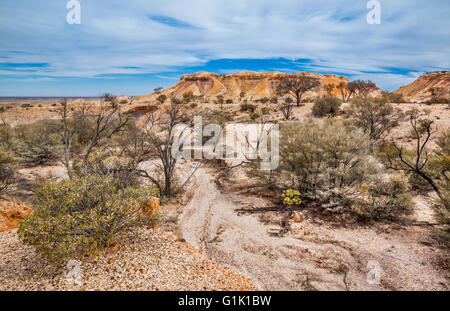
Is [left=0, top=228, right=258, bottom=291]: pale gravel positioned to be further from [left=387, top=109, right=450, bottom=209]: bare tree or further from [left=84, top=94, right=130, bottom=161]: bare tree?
[left=387, top=109, right=450, bottom=209]: bare tree

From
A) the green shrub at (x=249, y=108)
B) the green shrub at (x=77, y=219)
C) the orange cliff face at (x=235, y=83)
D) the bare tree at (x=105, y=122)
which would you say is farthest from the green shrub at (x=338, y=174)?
the orange cliff face at (x=235, y=83)

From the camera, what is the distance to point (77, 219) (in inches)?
205

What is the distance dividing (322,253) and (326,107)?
86.3ft

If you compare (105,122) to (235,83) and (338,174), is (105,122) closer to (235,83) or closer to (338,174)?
(338,174)

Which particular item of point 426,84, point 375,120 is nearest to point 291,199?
point 375,120

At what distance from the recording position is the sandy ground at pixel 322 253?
607 cm

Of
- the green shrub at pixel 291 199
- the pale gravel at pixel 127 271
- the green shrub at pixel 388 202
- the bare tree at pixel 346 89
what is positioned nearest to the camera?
the pale gravel at pixel 127 271

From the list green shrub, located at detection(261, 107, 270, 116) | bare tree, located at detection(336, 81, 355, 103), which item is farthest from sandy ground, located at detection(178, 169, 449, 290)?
bare tree, located at detection(336, 81, 355, 103)

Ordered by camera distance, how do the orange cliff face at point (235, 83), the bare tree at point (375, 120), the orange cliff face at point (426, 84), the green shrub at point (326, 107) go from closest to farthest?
the bare tree at point (375, 120) → the green shrub at point (326, 107) → the orange cliff face at point (426, 84) → the orange cliff face at point (235, 83)

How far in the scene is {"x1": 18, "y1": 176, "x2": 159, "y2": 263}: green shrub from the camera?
4.83m

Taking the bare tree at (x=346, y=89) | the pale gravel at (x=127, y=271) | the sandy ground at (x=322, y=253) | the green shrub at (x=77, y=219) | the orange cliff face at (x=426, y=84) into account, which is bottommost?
the sandy ground at (x=322, y=253)

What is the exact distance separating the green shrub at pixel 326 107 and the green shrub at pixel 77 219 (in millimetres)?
28683

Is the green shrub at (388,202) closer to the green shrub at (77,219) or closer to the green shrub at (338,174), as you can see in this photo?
the green shrub at (338,174)

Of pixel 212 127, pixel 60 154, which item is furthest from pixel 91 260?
pixel 212 127
